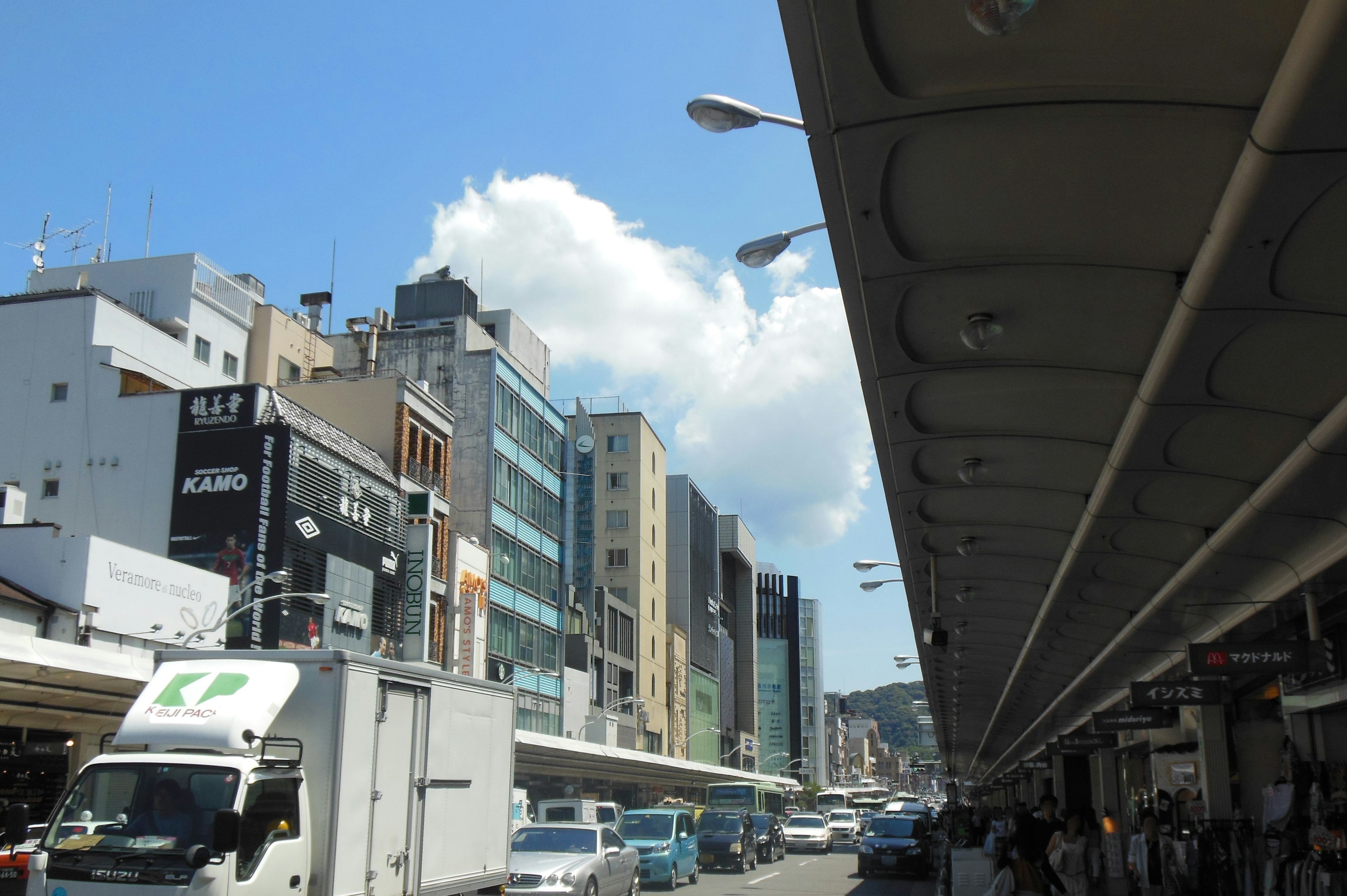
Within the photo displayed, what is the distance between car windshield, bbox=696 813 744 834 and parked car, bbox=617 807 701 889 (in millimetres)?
4500

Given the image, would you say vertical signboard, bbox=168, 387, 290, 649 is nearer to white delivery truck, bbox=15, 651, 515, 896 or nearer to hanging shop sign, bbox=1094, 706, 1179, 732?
hanging shop sign, bbox=1094, 706, 1179, 732

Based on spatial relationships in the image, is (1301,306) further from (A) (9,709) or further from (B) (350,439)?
(B) (350,439)

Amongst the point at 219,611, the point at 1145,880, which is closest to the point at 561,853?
the point at 1145,880

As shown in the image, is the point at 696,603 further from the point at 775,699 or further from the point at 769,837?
the point at 769,837

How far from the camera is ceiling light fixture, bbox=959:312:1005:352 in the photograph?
8352 mm

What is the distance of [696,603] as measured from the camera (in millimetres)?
108250

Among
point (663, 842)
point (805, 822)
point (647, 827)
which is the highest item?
point (647, 827)

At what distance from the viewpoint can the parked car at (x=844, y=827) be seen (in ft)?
167

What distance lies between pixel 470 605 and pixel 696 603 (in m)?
58.4

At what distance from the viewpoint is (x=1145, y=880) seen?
18.2 metres

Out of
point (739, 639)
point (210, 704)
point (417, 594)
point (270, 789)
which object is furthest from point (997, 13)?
point (739, 639)

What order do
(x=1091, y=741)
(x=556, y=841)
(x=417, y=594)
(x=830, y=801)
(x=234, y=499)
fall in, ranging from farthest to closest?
1. (x=830, y=801)
2. (x=417, y=594)
3. (x=234, y=499)
4. (x=1091, y=741)
5. (x=556, y=841)

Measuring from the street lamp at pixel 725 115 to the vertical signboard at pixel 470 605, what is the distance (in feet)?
145

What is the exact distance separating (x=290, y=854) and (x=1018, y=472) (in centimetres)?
813
